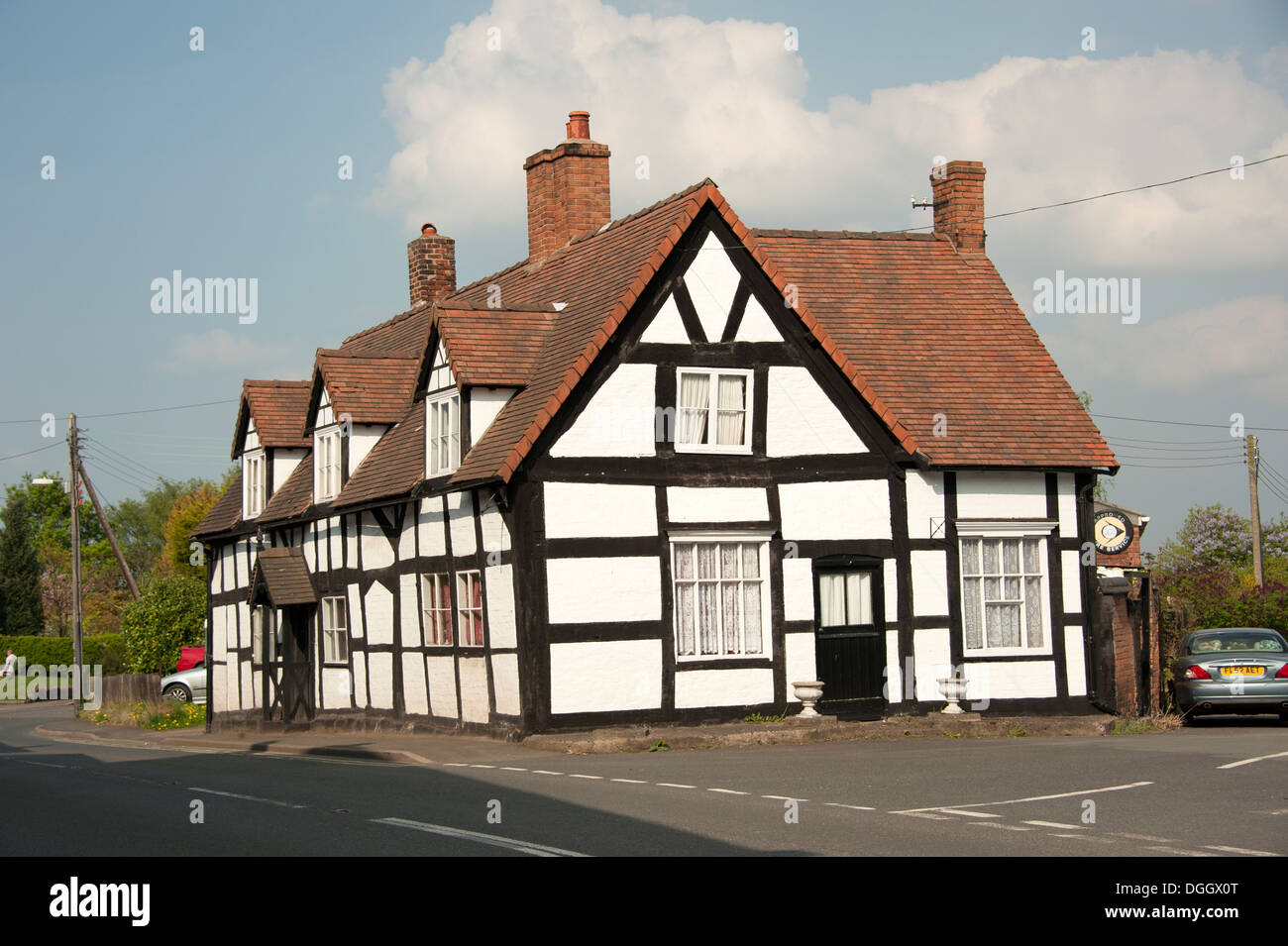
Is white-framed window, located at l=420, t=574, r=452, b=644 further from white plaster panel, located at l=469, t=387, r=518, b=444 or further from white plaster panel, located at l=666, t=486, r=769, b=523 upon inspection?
white plaster panel, located at l=666, t=486, r=769, b=523

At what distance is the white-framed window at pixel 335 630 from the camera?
2645 centimetres

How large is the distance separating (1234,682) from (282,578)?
679 inches

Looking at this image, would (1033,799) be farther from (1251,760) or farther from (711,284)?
(711,284)

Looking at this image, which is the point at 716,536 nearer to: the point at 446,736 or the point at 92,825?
the point at 446,736

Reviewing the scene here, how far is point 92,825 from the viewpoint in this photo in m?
12.0

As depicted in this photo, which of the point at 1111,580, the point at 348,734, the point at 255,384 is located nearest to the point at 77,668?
the point at 255,384

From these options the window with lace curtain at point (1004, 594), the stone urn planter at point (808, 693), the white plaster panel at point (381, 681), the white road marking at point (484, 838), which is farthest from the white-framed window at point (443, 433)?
the white road marking at point (484, 838)

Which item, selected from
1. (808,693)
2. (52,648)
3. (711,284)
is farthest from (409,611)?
(52,648)

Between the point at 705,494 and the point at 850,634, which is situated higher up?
the point at 705,494

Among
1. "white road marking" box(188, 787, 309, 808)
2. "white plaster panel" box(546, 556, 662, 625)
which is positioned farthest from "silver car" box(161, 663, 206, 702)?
"white road marking" box(188, 787, 309, 808)

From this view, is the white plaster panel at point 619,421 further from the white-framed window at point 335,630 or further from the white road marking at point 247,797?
the white-framed window at point 335,630

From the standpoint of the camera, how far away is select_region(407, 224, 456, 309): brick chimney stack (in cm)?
3325

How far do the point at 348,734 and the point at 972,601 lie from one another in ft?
36.3

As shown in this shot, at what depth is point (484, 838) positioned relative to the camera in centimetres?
1049
